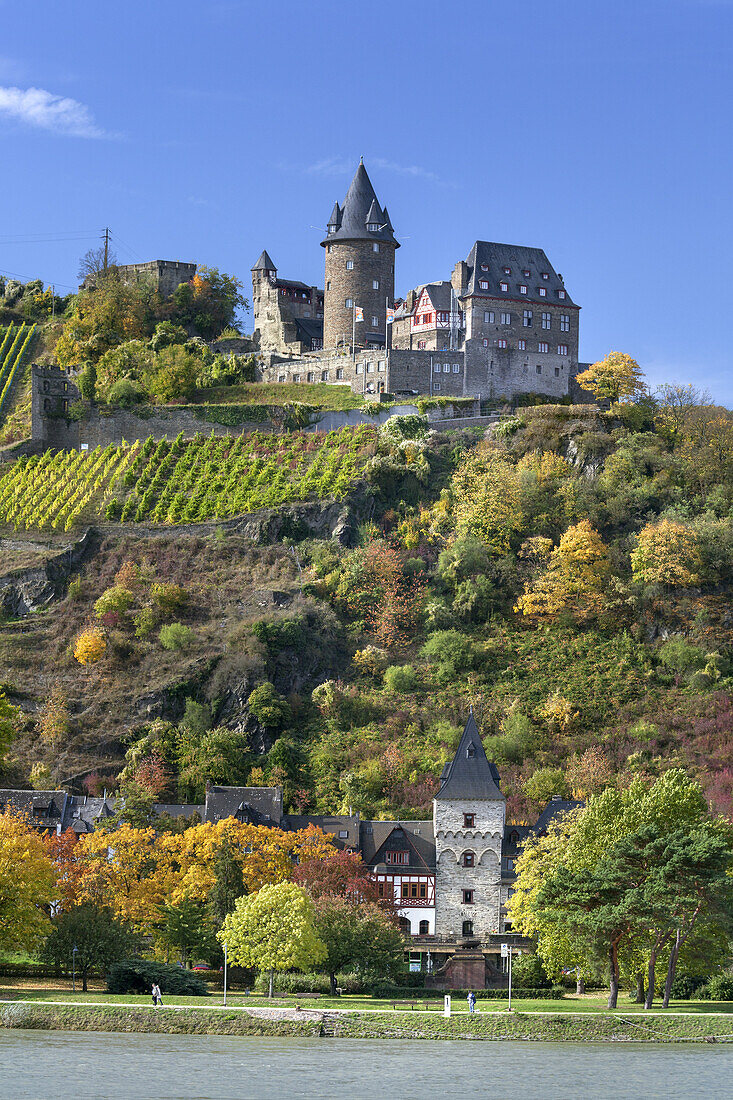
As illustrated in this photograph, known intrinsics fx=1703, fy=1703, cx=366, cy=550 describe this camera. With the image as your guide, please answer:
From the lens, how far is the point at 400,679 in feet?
261

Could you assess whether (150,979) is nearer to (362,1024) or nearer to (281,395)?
(362,1024)

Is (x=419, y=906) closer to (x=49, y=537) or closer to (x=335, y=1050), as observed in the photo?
(x=335, y=1050)

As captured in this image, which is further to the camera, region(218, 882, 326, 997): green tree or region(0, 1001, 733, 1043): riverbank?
region(218, 882, 326, 997): green tree

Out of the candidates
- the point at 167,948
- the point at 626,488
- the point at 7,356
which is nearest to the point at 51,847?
the point at 167,948

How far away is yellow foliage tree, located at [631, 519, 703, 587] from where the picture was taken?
3236 inches

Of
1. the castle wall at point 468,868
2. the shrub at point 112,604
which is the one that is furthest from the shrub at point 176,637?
the castle wall at point 468,868

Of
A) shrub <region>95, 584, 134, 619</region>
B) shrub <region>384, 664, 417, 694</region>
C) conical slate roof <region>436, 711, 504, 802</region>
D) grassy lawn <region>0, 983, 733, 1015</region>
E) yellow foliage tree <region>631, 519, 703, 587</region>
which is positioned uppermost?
yellow foliage tree <region>631, 519, 703, 587</region>

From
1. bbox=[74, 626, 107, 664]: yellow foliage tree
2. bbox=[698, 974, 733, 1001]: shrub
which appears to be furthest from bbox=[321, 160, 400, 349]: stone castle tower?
bbox=[698, 974, 733, 1001]: shrub

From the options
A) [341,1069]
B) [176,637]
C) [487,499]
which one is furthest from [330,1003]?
[487,499]

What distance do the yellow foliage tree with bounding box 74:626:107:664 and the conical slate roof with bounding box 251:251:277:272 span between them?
138 ft

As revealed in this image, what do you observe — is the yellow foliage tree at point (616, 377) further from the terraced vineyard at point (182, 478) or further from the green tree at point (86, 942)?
the green tree at point (86, 942)

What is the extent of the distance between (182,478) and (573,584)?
2347 cm

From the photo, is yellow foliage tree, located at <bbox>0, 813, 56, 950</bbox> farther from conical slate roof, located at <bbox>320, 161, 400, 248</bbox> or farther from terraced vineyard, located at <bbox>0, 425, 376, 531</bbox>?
conical slate roof, located at <bbox>320, 161, 400, 248</bbox>

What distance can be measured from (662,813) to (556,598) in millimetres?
25917
